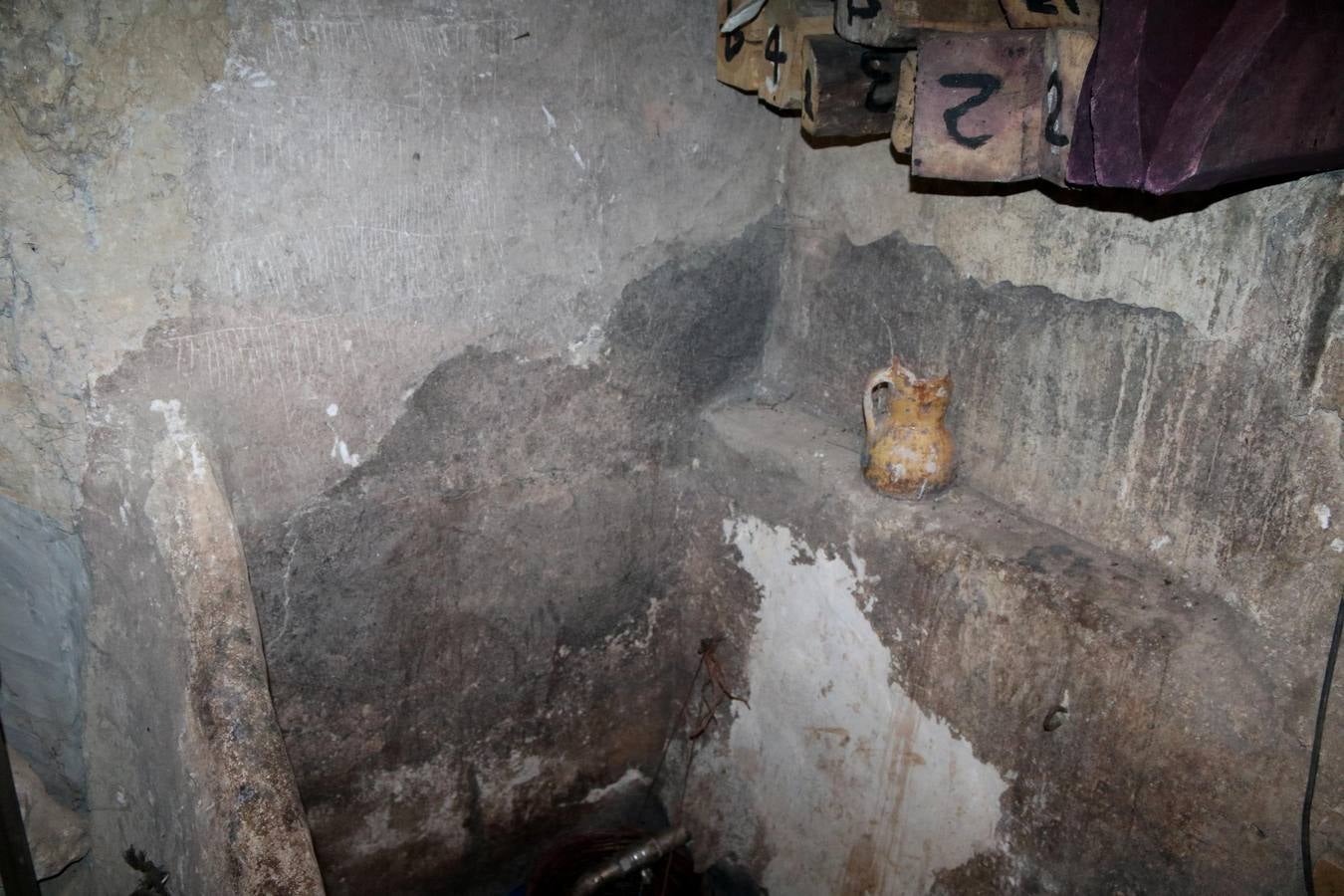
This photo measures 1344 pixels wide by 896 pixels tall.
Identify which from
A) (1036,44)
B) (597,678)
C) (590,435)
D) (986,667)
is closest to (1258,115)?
(1036,44)

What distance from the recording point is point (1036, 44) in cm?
181

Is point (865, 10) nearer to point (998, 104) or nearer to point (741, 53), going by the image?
point (998, 104)

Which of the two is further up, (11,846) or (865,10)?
(865,10)

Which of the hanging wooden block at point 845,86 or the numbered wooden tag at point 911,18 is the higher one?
the numbered wooden tag at point 911,18

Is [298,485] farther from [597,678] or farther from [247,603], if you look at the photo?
[597,678]

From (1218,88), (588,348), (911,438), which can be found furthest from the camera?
(588,348)

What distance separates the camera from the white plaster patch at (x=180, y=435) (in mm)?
2344

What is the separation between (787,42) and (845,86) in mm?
255

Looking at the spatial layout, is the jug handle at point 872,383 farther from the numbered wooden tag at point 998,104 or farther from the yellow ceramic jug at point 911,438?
the numbered wooden tag at point 998,104

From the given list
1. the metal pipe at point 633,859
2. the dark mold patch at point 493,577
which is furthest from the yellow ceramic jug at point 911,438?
the metal pipe at point 633,859

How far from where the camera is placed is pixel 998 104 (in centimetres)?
188

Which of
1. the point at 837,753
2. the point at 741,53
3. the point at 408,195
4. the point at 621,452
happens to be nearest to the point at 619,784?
the point at 837,753

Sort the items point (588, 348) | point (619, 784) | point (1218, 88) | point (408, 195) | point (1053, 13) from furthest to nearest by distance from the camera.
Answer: point (619, 784), point (588, 348), point (408, 195), point (1053, 13), point (1218, 88)

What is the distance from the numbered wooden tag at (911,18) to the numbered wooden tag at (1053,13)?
105mm
